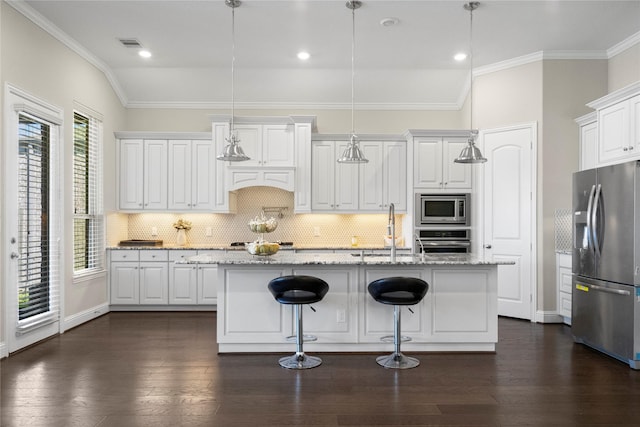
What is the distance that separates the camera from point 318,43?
18.2 ft

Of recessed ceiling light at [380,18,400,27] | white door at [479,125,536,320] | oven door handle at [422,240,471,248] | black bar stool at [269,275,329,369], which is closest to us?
black bar stool at [269,275,329,369]

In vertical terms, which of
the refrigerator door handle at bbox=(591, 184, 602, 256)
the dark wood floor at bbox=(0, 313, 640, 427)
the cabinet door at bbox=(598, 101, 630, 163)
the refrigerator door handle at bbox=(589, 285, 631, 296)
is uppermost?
the cabinet door at bbox=(598, 101, 630, 163)

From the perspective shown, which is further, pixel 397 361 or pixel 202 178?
pixel 202 178

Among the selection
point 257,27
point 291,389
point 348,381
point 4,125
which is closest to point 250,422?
point 291,389

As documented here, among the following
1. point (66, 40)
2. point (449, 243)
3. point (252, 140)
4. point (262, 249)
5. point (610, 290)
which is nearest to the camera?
point (610, 290)

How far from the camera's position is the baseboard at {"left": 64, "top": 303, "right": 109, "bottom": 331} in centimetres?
537

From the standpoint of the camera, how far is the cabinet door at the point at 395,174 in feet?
22.2

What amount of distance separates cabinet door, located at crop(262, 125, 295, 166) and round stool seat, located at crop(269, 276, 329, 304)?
308cm

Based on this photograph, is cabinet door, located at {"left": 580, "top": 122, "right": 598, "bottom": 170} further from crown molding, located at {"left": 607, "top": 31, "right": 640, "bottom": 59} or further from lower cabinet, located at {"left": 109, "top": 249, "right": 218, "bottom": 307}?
lower cabinet, located at {"left": 109, "top": 249, "right": 218, "bottom": 307}

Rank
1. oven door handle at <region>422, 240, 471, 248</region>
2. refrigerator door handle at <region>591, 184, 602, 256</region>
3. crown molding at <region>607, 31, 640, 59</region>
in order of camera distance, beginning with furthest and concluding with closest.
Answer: oven door handle at <region>422, 240, 471, 248</region>, crown molding at <region>607, 31, 640, 59</region>, refrigerator door handle at <region>591, 184, 602, 256</region>

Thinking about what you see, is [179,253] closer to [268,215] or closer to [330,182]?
[268,215]

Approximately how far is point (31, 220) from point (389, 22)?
4.23m

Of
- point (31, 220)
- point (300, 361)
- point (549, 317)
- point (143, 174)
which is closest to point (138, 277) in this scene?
point (143, 174)

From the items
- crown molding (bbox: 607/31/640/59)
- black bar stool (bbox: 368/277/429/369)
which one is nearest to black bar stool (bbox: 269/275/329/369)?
black bar stool (bbox: 368/277/429/369)
